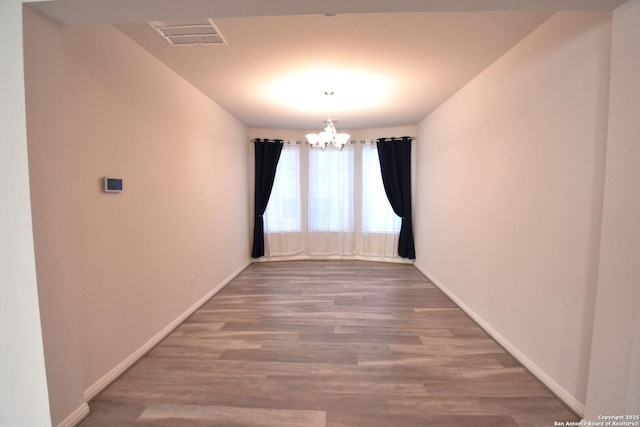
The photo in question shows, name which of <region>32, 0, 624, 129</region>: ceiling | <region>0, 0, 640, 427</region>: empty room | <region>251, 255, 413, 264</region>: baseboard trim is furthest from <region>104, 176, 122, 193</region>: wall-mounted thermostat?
<region>251, 255, 413, 264</region>: baseboard trim

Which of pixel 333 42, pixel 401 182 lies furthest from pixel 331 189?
pixel 333 42

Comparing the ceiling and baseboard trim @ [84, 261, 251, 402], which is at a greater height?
the ceiling

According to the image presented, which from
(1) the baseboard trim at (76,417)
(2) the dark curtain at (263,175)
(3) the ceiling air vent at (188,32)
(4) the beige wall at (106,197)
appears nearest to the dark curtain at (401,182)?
(2) the dark curtain at (263,175)

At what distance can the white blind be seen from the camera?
517 cm

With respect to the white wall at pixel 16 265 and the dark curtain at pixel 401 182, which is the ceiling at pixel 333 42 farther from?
the dark curtain at pixel 401 182

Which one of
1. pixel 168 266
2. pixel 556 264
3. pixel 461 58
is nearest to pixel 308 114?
pixel 461 58

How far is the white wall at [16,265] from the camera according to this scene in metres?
1.27

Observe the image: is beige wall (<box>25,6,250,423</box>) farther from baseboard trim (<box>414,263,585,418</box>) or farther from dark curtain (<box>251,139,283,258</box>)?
baseboard trim (<box>414,263,585,418</box>)

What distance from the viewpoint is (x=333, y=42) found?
2.08 meters

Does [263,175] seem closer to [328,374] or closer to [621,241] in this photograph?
[328,374]

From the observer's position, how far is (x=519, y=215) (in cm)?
209

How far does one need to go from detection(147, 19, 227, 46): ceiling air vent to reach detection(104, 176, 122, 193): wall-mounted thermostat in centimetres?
113

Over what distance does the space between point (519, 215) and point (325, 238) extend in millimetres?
3580

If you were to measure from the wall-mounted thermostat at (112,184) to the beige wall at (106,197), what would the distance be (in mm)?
40
